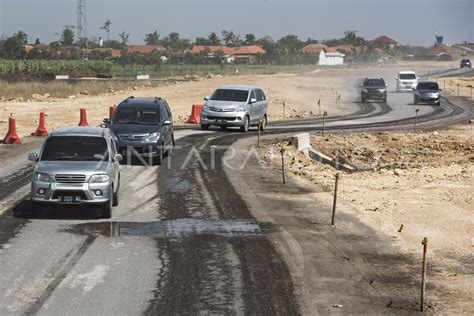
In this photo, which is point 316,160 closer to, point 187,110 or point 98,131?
point 98,131

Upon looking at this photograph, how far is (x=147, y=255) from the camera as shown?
48.5 feet

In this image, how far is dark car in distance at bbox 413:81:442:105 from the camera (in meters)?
61.7

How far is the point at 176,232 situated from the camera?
16.9m

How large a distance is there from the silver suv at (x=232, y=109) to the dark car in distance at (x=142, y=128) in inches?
381

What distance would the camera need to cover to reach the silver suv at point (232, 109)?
37188 millimetres

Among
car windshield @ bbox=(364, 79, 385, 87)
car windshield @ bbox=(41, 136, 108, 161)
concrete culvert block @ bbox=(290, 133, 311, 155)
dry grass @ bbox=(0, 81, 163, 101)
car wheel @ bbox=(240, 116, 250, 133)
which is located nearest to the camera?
car windshield @ bbox=(41, 136, 108, 161)

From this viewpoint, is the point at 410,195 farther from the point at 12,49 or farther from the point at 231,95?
the point at 12,49

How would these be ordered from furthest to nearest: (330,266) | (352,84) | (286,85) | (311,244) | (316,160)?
1. (352,84)
2. (286,85)
3. (316,160)
4. (311,244)
5. (330,266)

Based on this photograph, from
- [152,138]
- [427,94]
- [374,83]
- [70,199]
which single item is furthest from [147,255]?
[374,83]

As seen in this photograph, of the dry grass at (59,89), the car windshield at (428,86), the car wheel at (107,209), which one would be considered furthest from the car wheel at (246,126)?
the dry grass at (59,89)

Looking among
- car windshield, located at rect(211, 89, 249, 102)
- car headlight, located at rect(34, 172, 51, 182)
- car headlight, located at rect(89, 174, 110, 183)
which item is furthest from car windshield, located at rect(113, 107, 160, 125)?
car windshield, located at rect(211, 89, 249, 102)

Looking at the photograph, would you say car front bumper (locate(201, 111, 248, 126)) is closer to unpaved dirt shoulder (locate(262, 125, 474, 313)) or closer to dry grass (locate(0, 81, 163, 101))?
unpaved dirt shoulder (locate(262, 125, 474, 313))

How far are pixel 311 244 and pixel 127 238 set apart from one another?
331 centimetres

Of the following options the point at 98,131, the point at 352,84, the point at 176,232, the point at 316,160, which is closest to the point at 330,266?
the point at 176,232
